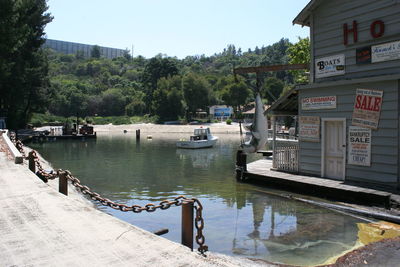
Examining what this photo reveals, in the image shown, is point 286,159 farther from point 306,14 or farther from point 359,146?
point 306,14

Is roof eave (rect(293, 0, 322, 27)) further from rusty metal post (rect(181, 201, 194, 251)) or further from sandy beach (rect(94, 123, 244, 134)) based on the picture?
sandy beach (rect(94, 123, 244, 134))

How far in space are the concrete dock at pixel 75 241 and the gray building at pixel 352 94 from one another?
675 centimetres

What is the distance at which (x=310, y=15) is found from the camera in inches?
585

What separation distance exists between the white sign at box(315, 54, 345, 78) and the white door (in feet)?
5.93

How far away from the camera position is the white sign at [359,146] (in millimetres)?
12477

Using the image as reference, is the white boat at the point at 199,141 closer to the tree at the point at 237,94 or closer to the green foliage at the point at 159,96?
the green foliage at the point at 159,96

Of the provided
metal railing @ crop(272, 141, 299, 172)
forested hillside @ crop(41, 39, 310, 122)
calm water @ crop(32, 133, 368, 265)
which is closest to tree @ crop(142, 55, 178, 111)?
Result: forested hillside @ crop(41, 39, 310, 122)

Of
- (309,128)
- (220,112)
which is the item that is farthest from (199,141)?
(220,112)

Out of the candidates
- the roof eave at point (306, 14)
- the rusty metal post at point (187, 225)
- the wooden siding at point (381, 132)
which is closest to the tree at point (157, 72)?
the roof eave at point (306, 14)

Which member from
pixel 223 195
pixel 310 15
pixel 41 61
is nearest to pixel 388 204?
pixel 223 195

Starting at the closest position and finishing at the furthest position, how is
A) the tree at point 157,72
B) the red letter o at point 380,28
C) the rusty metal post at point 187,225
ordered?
the rusty metal post at point 187,225 < the red letter o at point 380,28 < the tree at point 157,72

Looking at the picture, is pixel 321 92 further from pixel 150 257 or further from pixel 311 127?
pixel 150 257

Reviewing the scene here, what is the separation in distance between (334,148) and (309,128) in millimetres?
1280

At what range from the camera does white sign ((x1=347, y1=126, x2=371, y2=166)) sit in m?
12.5
